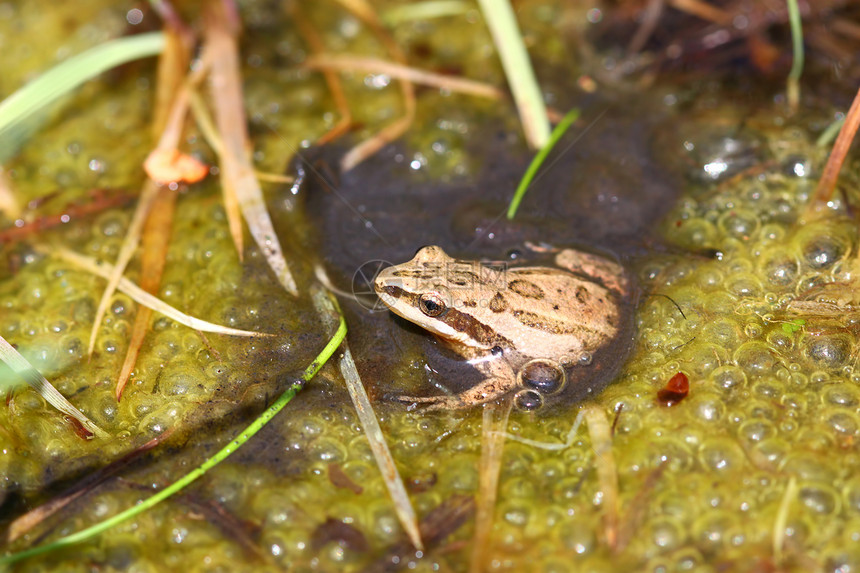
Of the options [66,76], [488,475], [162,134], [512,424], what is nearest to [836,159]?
[512,424]

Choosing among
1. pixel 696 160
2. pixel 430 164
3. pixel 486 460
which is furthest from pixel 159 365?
pixel 696 160

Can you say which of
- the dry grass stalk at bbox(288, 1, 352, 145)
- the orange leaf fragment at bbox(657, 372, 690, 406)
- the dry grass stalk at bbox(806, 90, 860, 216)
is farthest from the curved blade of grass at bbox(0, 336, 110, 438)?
the dry grass stalk at bbox(806, 90, 860, 216)

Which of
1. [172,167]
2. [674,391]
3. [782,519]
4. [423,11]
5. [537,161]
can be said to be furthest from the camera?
[423,11]

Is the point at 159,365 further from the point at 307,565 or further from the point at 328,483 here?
the point at 307,565

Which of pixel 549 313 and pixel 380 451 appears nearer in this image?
pixel 380 451

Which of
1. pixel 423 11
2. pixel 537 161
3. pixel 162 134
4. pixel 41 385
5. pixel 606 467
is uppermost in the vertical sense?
pixel 423 11

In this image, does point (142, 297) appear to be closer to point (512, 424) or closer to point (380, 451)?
point (380, 451)

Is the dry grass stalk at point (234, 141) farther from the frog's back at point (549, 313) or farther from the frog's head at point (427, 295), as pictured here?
the frog's back at point (549, 313)

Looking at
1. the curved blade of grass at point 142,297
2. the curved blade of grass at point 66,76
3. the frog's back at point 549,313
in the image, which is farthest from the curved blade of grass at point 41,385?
the frog's back at point 549,313
